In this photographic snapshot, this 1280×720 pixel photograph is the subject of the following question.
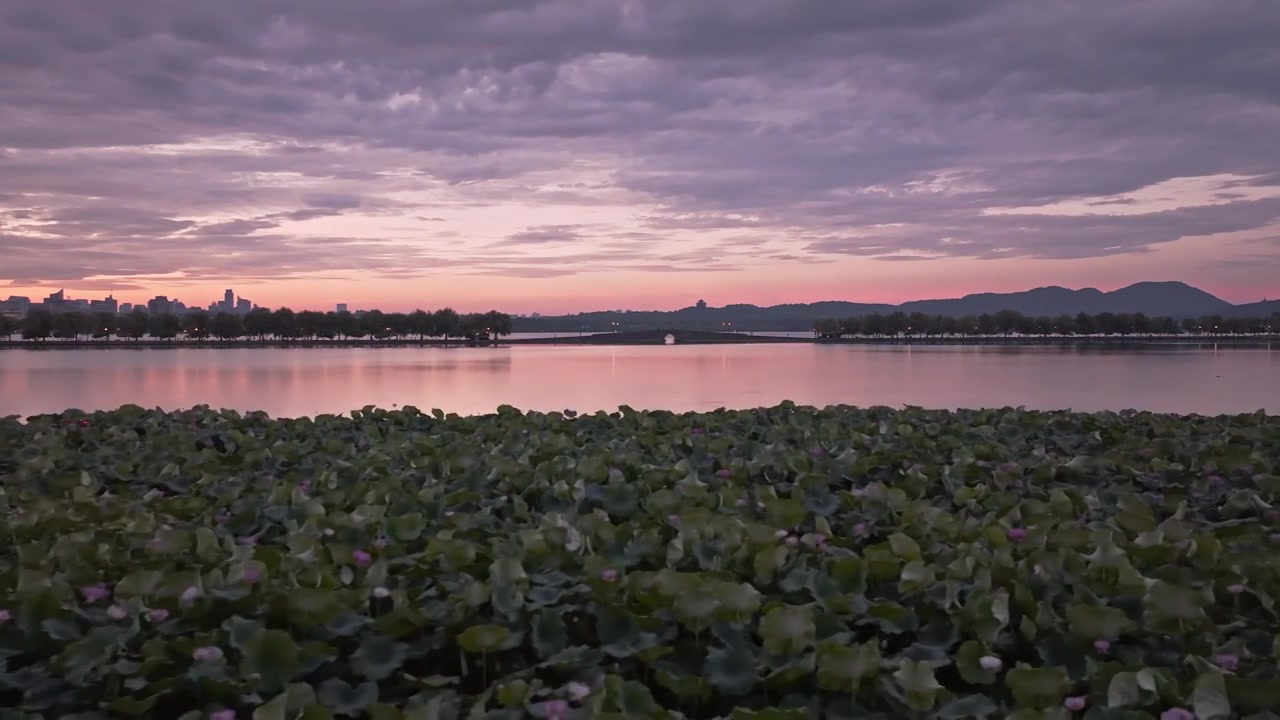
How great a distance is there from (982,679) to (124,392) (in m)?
45.0

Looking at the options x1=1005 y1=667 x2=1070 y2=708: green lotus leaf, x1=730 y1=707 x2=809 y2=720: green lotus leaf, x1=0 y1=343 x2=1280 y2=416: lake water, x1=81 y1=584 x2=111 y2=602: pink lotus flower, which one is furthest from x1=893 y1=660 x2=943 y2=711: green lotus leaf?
x1=0 y1=343 x2=1280 y2=416: lake water

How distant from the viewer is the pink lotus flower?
11.6 ft

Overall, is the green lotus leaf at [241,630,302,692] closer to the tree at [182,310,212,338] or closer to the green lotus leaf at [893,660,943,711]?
the green lotus leaf at [893,660,943,711]

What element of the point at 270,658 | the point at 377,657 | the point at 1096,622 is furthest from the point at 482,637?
the point at 1096,622

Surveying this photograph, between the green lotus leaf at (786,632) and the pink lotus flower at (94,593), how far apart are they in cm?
245

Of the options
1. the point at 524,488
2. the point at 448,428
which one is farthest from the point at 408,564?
the point at 448,428

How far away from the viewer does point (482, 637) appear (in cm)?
302

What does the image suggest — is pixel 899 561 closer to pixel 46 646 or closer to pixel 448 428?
pixel 46 646

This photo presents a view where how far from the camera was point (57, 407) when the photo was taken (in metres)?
32.3

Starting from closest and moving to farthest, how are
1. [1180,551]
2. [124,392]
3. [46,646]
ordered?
[46,646] < [1180,551] < [124,392]

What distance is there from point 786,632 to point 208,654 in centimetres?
177

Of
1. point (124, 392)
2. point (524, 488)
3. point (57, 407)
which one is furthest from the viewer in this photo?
point (124, 392)

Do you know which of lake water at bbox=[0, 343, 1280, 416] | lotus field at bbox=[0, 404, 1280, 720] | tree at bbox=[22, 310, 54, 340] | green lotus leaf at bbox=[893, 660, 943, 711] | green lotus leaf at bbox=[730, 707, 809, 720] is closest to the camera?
green lotus leaf at bbox=[730, 707, 809, 720]

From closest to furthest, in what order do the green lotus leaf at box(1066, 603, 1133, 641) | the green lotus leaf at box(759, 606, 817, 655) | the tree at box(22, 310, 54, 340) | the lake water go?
the green lotus leaf at box(759, 606, 817, 655), the green lotus leaf at box(1066, 603, 1133, 641), the lake water, the tree at box(22, 310, 54, 340)
